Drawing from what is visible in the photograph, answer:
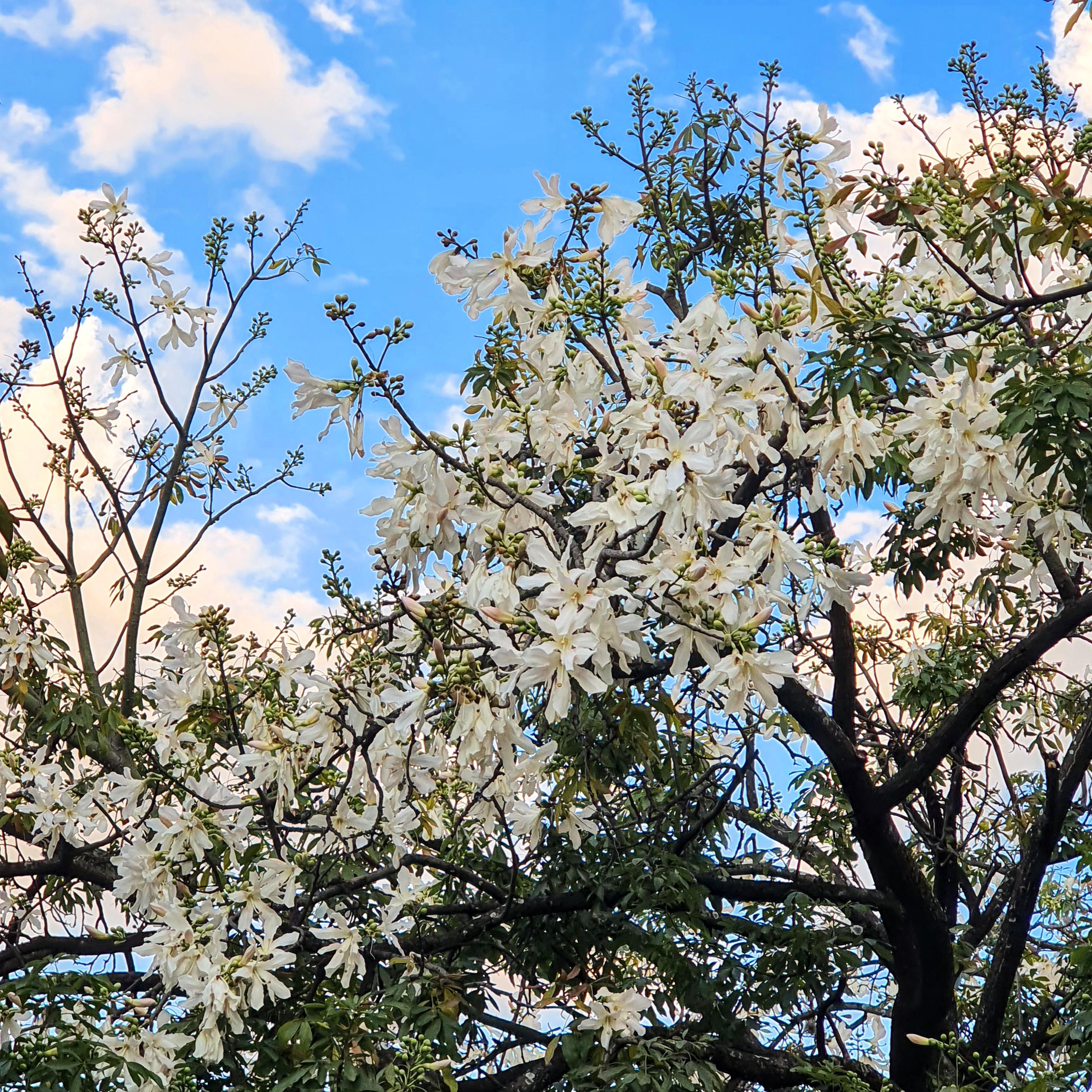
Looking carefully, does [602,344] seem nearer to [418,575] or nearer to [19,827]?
[418,575]

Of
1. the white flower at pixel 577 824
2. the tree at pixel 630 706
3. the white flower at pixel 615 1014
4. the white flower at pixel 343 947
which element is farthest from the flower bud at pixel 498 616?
the white flower at pixel 615 1014

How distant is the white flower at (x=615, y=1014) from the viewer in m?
3.19

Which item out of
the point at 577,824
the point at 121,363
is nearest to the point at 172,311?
the point at 121,363

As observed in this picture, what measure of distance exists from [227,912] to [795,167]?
7.36 feet

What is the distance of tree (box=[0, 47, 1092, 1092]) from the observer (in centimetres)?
248

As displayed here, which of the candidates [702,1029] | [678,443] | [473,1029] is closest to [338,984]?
[473,1029]

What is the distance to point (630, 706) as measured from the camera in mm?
2488

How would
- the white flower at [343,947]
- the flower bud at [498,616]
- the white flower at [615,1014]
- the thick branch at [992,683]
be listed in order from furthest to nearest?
the thick branch at [992,683] → the white flower at [615,1014] → the white flower at [343,947] → the flower bud at [498,616]

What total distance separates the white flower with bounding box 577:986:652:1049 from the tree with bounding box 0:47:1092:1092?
0.01 meters

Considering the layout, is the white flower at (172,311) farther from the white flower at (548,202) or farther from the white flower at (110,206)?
the white flower at (548,202)

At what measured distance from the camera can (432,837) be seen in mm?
3609

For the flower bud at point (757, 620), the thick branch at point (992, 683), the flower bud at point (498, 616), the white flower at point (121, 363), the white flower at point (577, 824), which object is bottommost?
the flower bud at point (498, 616)

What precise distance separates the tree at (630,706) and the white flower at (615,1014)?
14mm

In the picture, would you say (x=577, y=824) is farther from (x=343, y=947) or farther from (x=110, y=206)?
(x=110, y=206)
